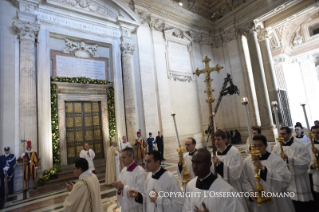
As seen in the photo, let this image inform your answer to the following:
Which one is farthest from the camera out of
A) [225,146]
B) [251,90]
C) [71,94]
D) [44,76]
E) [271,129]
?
[251,90]

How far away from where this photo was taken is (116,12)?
10.9m

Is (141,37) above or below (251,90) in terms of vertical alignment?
above

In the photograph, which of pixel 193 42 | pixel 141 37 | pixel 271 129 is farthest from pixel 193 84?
pixel 271 129

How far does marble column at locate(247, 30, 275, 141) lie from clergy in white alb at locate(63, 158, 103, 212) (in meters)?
12.7

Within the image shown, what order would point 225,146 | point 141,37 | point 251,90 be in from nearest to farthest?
1. point 225,146
2. point 141,37
3. point 251,90

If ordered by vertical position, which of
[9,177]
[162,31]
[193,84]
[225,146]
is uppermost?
[162,31]

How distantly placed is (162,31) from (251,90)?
7.48 metres

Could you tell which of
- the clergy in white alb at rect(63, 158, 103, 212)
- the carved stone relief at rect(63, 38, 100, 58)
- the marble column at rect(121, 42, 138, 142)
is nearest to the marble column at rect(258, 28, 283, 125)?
the marble column at rect(121, 42, 138, 142)

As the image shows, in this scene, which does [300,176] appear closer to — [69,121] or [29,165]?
[29,165]

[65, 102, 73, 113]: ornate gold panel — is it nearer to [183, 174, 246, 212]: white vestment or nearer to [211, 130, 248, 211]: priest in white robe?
[211, 130, 248, 211]: priest in white robe

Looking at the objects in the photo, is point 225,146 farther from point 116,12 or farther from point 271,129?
point 271,129

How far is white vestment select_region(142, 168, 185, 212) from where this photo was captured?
233cm

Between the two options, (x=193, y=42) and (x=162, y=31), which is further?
(x=193, y=42)

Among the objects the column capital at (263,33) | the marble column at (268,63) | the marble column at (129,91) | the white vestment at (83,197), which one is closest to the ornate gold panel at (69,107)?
the marble column at (129,91)
